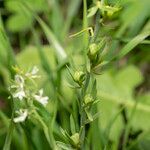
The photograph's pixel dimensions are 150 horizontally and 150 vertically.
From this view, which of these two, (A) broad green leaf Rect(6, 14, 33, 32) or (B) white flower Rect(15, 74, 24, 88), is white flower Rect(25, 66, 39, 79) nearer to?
(B) white flower Rect(15, 74, 24, 88)

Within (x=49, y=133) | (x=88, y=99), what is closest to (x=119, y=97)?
(x=49, y=133)

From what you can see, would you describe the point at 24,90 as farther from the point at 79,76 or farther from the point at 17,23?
the point at 17,23

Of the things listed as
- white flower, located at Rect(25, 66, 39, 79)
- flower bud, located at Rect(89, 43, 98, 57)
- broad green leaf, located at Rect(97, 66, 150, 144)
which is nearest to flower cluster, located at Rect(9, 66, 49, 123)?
white flower, located at Rect(25, 66, 39, 79)

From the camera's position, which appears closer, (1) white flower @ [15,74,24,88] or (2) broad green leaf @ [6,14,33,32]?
(1) white flower @ [15,74,24,88]

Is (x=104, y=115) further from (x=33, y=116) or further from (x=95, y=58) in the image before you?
(x=95, y=58)

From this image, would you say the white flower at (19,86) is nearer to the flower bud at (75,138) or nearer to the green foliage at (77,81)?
the green foliage at (77,81)

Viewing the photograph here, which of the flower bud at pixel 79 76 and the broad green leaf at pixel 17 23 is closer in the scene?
the flower bud at pixel 79 76

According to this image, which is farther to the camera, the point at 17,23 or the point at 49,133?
the point at 17,23

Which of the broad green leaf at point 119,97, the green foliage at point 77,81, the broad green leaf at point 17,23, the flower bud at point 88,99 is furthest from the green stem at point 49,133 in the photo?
the broad green leaf at point 17,23

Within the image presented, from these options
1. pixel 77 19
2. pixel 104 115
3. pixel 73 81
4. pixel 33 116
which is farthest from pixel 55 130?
pixel 77 19

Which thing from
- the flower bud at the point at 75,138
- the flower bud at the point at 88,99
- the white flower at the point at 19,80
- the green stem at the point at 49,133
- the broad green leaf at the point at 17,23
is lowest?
the broad green leaf at the point at 17,23

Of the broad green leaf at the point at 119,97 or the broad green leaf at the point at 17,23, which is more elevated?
the broad green leaf at the point at 17,23

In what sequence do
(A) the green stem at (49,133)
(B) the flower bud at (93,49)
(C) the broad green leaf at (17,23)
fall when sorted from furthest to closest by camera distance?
1. (C) the broad green leaf at (17,23)
2. (A) the green stem at (49,133)
3. (B) the flower bud at (93,49)
